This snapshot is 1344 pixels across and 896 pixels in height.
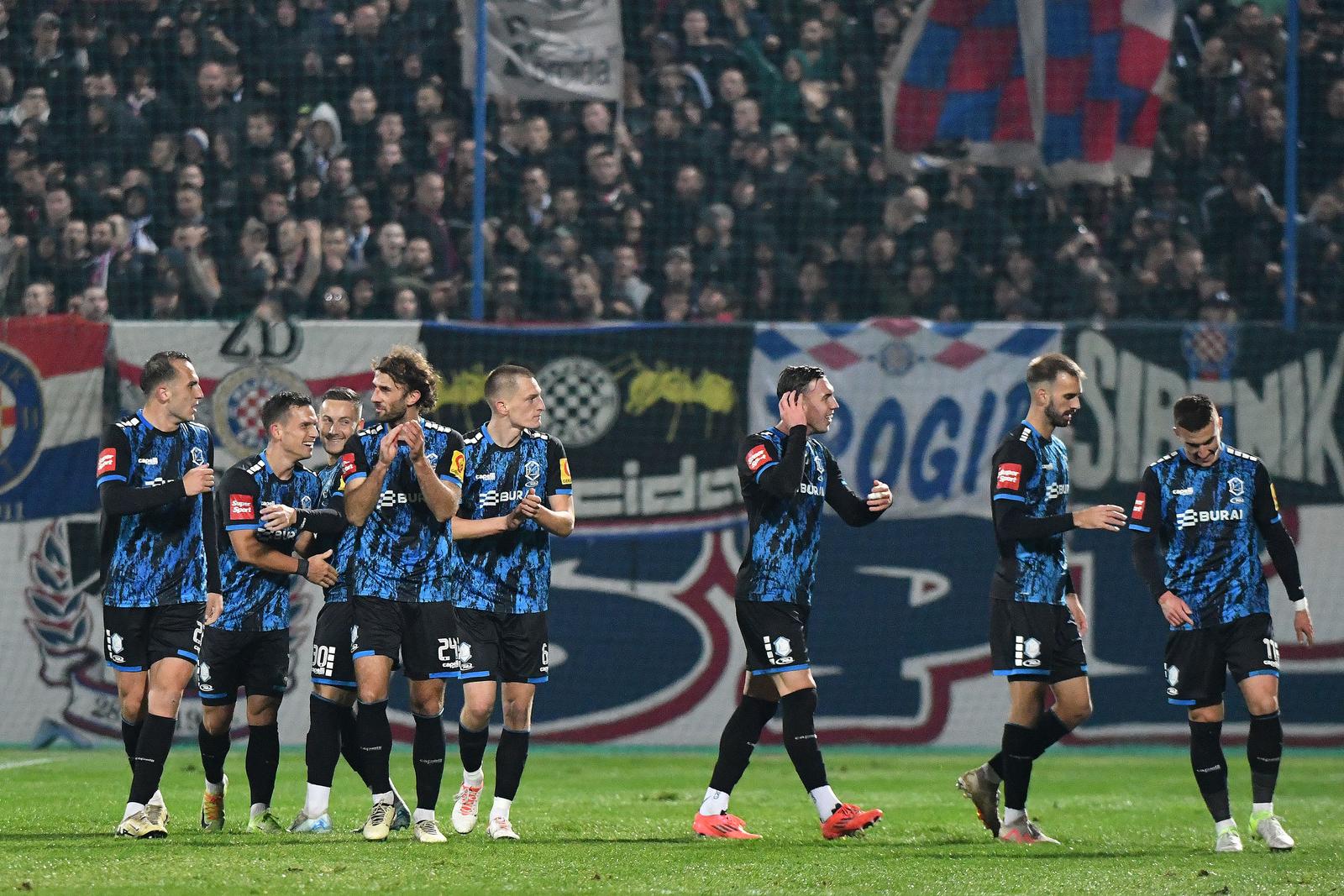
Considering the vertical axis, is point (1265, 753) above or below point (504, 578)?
below

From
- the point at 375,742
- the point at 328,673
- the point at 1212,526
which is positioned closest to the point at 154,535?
the point at 328,673

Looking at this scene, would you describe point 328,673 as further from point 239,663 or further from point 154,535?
point 154,535

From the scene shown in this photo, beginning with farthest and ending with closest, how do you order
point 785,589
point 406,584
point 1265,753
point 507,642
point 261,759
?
point 261,759, point 785,589, point 507,642, point 1265,753, point 406,584

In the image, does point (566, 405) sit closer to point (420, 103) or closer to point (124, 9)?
point (420, 103)

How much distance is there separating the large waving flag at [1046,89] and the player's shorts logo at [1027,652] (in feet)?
26.4

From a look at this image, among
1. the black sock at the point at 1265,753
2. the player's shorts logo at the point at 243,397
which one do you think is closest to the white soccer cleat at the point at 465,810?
the black sock at the point at 1265,753

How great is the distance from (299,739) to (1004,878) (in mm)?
8558

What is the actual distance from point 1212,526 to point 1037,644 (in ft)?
3.26

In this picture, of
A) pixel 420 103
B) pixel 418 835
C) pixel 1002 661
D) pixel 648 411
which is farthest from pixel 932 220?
pixel 418 835

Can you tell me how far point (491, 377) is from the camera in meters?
8.88

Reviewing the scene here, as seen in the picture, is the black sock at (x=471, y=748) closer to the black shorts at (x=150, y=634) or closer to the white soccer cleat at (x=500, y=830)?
the white soccer cleat at (x=500, y=830)

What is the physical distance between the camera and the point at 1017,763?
9.07 meters

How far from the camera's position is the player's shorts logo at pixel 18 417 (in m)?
15.1

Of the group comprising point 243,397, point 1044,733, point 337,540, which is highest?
point 243,397
